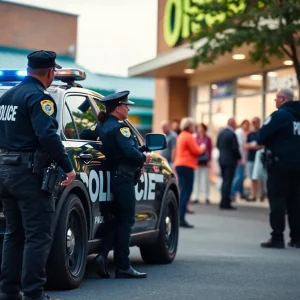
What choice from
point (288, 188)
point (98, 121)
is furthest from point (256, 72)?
point (98, 121)

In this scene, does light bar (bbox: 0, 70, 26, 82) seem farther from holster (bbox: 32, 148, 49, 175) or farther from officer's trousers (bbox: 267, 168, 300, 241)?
officer's trousers (bbox: 267, 168, 300, 241)

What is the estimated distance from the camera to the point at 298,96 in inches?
857

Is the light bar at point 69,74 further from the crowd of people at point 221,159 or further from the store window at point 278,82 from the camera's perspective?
the store window at point 278,82

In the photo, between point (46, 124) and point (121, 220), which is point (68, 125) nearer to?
point (121, 220)

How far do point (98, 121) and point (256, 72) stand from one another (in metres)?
16.2

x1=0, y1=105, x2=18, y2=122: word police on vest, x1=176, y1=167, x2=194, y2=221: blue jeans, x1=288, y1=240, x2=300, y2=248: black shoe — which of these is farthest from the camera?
x1=176, y1=167, x2=194, y2=221: blue jeans

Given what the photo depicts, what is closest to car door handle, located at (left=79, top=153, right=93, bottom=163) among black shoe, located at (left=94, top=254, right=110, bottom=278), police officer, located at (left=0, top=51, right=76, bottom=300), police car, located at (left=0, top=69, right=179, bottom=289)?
police car, located at (left=0, top=69, right=179, bottom=289)

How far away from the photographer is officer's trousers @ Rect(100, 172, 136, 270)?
27.4ft

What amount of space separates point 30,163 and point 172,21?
2116cm

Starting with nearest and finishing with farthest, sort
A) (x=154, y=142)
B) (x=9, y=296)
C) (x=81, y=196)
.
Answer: (x=9, y=296), (x=81, y=196), (x=154, y=142)

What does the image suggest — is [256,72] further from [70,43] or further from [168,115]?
[70,43]

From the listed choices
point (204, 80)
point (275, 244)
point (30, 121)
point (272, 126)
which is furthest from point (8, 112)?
point (204, 80)

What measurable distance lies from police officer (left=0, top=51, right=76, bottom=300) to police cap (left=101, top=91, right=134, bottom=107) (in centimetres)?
180

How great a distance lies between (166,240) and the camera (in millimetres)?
10000
